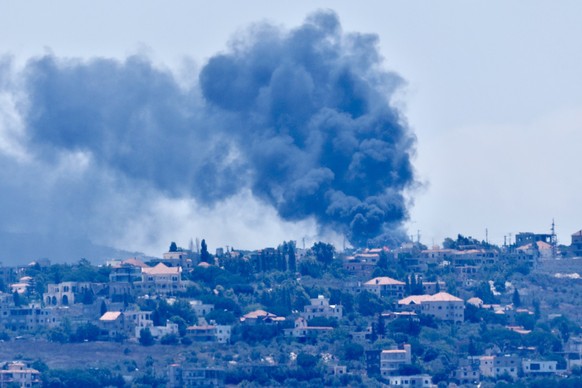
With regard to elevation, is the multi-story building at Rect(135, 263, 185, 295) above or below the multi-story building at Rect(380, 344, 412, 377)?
above

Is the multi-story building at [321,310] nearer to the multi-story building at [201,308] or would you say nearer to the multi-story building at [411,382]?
the multi-story building at [201,308]

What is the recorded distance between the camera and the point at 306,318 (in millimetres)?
157375

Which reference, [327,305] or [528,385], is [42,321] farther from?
[528,385]

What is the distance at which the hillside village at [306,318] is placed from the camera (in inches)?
5738

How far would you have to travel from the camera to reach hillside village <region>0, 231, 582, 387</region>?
5738 inches

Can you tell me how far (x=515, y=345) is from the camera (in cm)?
15200

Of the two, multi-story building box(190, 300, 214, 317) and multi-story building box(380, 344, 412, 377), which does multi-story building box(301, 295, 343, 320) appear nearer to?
multi-story building box(190, 300, 214, 317)

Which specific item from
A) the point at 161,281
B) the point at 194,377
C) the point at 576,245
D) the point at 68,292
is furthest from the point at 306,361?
the point at 576,245

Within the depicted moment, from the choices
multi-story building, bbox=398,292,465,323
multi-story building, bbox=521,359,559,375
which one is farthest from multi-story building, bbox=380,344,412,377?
multi-story building, bbox=398,292,465,323

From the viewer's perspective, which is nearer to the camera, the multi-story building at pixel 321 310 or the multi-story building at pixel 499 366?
the multi-story building at pixel 499 366

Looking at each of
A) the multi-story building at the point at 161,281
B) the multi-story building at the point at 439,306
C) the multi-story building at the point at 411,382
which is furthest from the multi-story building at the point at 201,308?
the multi-story building at the point at 411,382

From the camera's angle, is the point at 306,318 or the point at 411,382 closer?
the point at 411,382

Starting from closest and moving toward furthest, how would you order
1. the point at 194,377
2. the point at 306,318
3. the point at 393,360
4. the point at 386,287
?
the point at 194,377 → the point at 393,360 → the point at 306,318 → the point at 386,287

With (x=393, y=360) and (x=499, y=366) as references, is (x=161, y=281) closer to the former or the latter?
(x=393, y=360)
